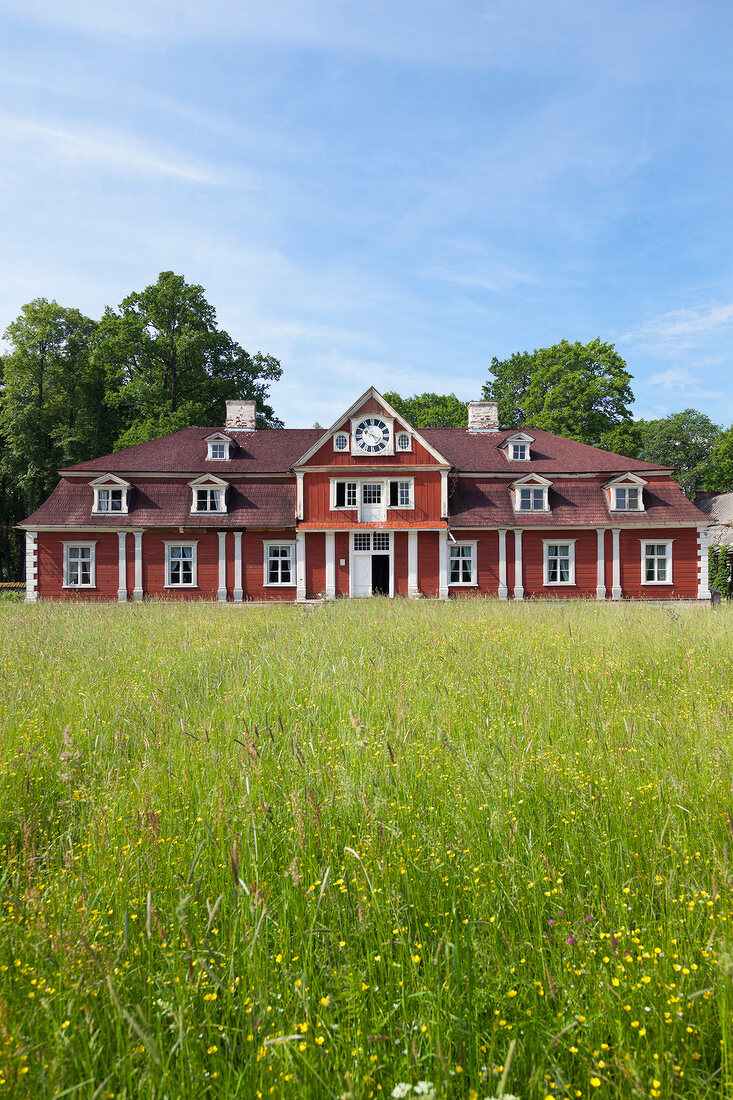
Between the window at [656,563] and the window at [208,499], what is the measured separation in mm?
19983

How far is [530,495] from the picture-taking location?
25703mm

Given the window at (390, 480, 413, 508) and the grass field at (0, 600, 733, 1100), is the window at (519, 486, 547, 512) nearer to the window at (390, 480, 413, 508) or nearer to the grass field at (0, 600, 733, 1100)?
the window at (390, 480, 413, 508)

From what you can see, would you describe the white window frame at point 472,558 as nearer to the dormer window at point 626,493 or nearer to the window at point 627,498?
the dormer window at point 626,493

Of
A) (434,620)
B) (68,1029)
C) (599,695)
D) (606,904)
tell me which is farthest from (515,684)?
(434,620)

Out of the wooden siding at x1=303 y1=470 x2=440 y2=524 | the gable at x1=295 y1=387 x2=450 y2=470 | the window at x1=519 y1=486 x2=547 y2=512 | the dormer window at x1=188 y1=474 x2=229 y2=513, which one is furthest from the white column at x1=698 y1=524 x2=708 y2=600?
the dormer window at x1=188 y1=474 x2=229 y2=513

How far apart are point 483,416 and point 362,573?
11971 mm

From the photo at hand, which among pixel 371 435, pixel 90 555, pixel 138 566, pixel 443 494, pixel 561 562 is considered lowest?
pixel 138 566

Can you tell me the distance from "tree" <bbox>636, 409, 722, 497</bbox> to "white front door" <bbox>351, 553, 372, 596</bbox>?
189 ft

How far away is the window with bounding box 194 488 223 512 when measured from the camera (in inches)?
996

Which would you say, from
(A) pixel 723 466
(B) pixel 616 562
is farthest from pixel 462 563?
(A) pixel 723 466

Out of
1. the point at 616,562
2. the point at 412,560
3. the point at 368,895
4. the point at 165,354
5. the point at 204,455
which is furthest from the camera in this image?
the point at 165,354

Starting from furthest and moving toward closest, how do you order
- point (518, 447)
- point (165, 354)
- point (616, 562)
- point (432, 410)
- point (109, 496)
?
point (432, 410) < point (165, 354) < point (518, 447) < point (616, 562) < point (109, 496)

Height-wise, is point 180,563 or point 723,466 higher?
point 723,466

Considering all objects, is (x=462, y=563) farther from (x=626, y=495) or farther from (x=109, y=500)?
(x=109, y=500)
